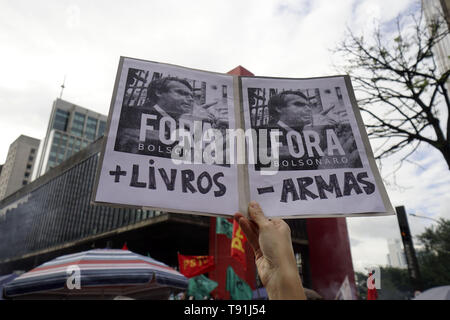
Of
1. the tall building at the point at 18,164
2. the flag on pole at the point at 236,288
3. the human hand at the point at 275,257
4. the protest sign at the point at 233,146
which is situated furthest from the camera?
the tall building at the point at 18,164

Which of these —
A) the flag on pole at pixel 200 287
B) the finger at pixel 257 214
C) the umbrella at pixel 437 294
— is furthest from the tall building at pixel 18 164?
the finger at pixel 257 214

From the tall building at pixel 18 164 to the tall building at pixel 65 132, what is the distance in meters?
3.34

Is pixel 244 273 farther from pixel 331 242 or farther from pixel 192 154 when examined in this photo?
pixel 192 154

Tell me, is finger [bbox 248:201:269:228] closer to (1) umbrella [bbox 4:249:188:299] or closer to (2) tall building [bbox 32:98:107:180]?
(1) umbrella [bbox 4:249:188:299]

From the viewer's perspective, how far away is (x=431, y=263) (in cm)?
4662

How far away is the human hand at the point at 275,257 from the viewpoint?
50.9 inches

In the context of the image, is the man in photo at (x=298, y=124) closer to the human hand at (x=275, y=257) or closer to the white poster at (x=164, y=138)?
the white poster at (x=164, y=138)

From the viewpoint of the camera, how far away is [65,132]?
8931 cm

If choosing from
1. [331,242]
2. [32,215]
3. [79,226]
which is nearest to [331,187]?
[331,242]

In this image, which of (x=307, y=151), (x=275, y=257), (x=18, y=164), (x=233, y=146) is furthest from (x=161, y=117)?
(x=18, y=164)

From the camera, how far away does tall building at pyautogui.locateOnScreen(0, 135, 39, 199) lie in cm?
8531

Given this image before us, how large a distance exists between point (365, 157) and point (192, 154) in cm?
104

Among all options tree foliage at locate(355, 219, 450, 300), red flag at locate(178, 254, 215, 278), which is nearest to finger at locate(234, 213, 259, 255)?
red flag at locate(178, 254, 215, 278)

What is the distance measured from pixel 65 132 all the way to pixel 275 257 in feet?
328
